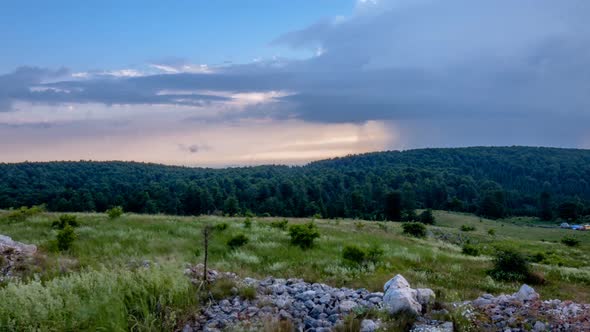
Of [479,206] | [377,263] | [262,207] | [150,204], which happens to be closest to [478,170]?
[479,206]

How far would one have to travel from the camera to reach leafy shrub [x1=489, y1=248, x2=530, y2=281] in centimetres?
1295

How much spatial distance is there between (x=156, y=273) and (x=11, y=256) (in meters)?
6.40

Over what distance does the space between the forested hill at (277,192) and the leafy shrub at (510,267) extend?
52.3 metres

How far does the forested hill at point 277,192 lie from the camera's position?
3469 inches

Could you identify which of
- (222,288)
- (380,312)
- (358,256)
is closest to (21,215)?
(358,256)

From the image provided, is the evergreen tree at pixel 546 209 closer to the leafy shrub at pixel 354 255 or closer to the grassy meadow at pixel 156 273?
the grassy meadow at pixel 156 273

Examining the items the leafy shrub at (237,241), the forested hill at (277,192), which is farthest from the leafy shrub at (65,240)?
the forested hill at (277,192)

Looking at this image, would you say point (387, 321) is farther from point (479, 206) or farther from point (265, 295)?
point (479, 206)

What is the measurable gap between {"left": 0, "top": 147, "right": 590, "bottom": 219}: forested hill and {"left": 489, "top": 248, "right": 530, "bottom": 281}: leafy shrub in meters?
52.3

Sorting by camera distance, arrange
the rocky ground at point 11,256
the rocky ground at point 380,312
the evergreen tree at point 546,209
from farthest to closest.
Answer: the evergreen tree at point 546,209
the rocky ground at point 11,256
the rocky ground at point 380,312

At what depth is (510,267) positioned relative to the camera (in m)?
13.3

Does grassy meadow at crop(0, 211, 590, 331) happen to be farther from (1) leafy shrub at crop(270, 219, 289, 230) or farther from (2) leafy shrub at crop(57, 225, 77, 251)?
(1) leafy shrub at crop(270, 219, 289, 230)

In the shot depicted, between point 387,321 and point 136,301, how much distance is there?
4203mm

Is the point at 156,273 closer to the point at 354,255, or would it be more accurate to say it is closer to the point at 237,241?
the point at 354,255
